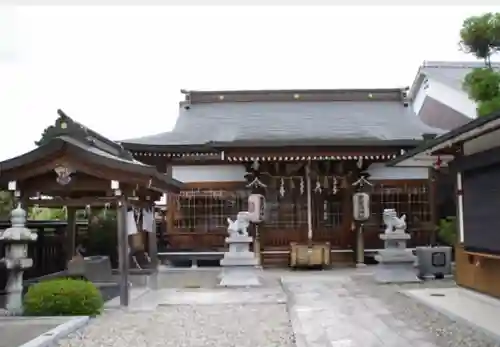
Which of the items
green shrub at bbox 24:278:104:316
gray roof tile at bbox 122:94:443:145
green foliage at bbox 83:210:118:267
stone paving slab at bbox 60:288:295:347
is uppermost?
gray roof tile at bbox 122:94:443:145

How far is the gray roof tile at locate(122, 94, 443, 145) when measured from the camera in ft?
57.1

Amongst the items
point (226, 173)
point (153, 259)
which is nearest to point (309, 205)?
point (226, 173)

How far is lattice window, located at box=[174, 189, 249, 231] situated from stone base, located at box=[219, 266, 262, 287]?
13.8 ft

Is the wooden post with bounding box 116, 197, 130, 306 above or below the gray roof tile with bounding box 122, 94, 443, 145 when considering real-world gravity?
below

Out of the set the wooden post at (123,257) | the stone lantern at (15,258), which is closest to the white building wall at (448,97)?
the wooden post at (123,257)

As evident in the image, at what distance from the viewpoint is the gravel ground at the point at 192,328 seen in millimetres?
6703

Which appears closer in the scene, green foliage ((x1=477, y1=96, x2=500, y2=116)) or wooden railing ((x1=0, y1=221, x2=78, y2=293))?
green foliage ((x1=477, y1=96, x2=500, y2=116))

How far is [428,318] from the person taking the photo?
8008 mm

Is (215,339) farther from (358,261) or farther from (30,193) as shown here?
(358,261)

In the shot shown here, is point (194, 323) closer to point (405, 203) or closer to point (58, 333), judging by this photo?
point (58, 333)

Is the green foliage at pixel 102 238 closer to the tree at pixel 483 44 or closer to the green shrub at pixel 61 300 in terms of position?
the green shrub at pixel 61 300

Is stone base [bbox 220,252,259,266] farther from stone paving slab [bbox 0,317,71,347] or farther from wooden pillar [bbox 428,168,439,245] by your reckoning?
wooden pillar [bbox 428,168,439,245]

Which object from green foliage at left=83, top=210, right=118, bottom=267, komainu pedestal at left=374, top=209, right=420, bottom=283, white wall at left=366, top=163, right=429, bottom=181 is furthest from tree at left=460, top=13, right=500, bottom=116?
green foliage at left=83, top=210, right=118, bottom=267

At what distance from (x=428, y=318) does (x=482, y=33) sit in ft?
16.7
